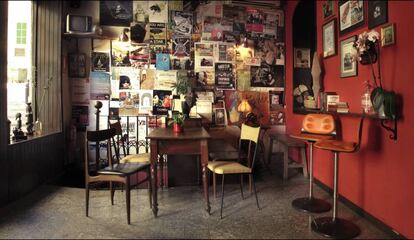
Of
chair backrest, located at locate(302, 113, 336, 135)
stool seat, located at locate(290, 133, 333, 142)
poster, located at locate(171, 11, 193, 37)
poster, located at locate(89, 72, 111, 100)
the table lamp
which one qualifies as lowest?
stool seat, located at locate(290, 133, 333, 142)

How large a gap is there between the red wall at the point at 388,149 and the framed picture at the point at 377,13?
45mm

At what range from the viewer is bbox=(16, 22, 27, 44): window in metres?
3.87

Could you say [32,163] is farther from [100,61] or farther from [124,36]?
[124,36]

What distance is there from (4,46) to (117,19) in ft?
6.89

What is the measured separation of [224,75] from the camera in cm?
502

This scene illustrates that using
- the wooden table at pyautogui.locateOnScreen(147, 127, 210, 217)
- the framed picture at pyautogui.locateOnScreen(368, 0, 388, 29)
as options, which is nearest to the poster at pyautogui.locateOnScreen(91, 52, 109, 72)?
the wooden table at pyautogui.locateOnScreen(147, 127, 210, 217)

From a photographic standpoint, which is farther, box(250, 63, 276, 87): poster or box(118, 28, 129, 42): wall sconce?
box(250, 63, 276, 87): poster

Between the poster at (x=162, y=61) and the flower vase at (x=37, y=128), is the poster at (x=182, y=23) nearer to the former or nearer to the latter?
the poster at (x=162, y=61)

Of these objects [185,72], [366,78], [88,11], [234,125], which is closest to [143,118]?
[185,72]

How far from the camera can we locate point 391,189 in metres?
2.41

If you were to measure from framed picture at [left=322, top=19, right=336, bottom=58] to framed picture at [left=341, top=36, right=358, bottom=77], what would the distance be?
21 cm

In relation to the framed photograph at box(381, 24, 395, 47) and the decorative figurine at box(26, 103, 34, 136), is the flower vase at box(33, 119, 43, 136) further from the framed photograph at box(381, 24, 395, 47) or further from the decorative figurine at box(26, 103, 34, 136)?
the framed photograph at box(381, 24, 395, 47)

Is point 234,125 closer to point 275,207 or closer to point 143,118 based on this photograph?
point 143,118

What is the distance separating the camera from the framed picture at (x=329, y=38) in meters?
3.37
